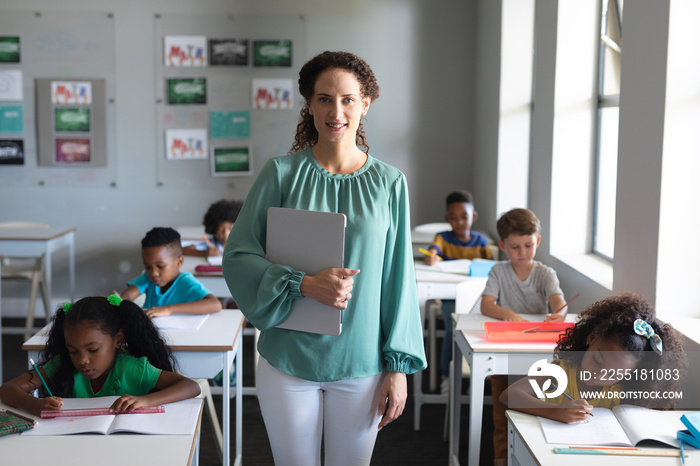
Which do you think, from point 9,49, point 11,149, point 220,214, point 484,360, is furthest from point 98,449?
point 9,49

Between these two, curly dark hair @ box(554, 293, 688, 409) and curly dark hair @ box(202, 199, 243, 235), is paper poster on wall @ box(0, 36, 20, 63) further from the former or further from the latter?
curly dark hair @ box(554, 293, 688, 409)

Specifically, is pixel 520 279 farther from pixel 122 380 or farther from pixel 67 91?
pixel 67 91

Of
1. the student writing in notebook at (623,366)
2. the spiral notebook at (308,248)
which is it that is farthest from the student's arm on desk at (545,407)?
the spiral notebook at (308,248)

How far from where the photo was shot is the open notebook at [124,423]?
160cm

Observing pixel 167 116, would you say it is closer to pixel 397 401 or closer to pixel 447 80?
pixel 447 80

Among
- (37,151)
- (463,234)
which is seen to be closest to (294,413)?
(463,234)

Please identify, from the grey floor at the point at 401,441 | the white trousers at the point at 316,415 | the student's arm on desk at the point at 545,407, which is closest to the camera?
the white trousers at the point at 316,415

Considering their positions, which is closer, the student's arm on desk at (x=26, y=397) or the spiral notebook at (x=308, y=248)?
the spiral notebook at (x=308, y=248)

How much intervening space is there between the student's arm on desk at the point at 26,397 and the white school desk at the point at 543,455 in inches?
42.9

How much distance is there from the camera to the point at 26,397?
1739 mm

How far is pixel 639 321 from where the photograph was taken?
5.79 feet

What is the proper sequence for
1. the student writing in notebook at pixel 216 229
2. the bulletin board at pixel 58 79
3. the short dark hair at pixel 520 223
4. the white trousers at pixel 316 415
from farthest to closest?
the bulletin board at pixel 58 79 → the student writing in notebook at pixel 216 229 → the short dark hair at pixel 520 223 → the white trousers at pixel 316 415

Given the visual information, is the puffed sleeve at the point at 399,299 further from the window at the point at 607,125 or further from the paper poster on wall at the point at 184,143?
the paper poster on wall at the point at 184,143

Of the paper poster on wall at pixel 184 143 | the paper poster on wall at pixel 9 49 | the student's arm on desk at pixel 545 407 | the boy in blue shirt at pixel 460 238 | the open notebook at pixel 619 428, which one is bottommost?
the open notebook at pixel 619 428
